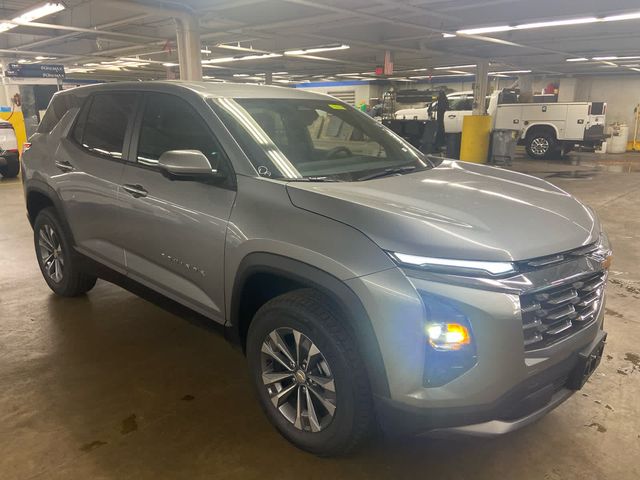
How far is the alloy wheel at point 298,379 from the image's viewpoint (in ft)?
7.04

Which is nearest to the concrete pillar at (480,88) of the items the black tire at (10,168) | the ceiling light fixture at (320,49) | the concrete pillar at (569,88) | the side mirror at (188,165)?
the ceiling light fixture at (320,49)

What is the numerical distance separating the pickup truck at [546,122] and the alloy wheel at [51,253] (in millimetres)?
15297

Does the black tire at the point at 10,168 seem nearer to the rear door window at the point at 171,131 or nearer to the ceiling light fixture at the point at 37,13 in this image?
the ceiling light fixture at the point at 37,13

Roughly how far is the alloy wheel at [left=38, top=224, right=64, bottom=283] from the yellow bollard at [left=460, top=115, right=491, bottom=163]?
12.5 m

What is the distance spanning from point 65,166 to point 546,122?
51.4ft

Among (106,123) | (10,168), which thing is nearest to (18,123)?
(10,168)

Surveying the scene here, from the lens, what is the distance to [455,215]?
206 centimetres

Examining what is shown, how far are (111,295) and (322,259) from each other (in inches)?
115

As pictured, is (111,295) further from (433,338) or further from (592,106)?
(592,106)

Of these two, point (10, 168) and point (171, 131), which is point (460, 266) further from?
point (10, 168)

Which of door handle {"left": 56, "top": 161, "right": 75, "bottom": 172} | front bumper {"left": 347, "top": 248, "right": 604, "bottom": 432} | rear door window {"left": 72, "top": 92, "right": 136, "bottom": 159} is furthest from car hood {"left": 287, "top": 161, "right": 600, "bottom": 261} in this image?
door handle {"left": 56, "top": 161, "right": 75, "bottom": 172}

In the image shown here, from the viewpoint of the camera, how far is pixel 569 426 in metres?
2.57

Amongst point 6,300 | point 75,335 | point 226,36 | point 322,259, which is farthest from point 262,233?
point 226,36

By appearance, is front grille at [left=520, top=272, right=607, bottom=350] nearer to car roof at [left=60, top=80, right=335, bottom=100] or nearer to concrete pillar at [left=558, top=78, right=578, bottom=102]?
car roof at [left=60, top=80, right=335, bottom=100]
